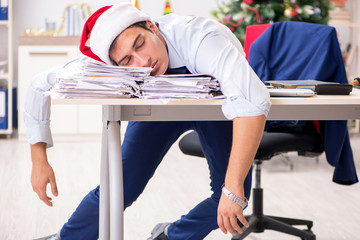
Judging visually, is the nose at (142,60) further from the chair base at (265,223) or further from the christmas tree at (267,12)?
the christmas tree at (267,12)

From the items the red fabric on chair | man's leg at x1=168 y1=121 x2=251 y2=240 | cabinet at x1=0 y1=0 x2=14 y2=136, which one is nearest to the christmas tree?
the red fabric on chair

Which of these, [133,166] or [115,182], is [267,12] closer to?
[133,166]

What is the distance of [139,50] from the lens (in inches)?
52.3

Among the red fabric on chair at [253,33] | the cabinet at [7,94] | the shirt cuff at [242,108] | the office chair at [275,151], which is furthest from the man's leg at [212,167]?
the cabinet at [7,94]

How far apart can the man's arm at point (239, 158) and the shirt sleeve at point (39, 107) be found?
0.53 metres

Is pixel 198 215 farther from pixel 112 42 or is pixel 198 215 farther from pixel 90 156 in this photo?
pixel 90 156

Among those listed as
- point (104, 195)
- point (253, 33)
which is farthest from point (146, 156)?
point (253, 33)

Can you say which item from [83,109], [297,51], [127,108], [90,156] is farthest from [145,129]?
[83,109]

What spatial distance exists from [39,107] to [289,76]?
1.20m

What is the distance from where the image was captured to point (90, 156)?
3768 mm

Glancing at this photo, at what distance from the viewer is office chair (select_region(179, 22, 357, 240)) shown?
79.2 inches

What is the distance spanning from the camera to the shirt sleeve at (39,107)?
1.44 meters

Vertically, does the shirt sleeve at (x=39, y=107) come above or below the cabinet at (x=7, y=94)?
above

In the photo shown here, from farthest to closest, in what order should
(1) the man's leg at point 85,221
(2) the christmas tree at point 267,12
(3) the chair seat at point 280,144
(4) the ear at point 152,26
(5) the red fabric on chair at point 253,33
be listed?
(2) the christmas tree at point 267,12
(5) the red fabric on chair at point 253,33
(3) the chair seat at point 280,144
(1) the man's leg at point 85,221
(4) the ear at point 152,26
